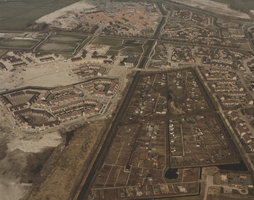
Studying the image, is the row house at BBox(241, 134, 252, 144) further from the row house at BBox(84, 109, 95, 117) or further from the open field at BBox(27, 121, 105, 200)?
the row house at BBox(84, 109, 95, 117)

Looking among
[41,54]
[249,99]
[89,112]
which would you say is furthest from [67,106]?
[249,99]

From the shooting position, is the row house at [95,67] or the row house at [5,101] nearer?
the row house at [5,101]

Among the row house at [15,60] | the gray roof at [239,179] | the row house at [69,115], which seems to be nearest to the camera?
the gray roof at [239,179]

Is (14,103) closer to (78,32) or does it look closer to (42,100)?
(42,100)

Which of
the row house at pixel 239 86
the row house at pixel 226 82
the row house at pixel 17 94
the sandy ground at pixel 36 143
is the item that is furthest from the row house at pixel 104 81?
the row house at pixel 239 86

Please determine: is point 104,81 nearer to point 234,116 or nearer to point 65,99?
point 65,99

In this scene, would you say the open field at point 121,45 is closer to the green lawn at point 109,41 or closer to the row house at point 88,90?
the green lawn at point 109,41

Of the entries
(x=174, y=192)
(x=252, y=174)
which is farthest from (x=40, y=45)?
(x=252, y=174)
